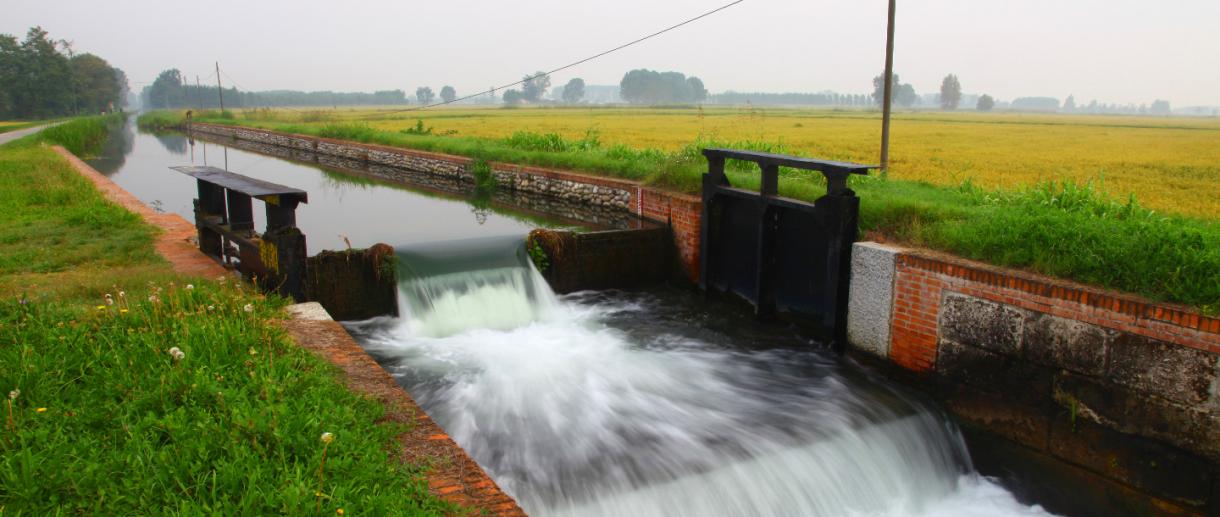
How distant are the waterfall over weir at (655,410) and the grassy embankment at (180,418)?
1.41 metres

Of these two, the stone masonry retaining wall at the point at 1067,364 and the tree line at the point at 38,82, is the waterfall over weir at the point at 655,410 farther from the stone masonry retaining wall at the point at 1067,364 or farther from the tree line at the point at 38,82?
the tree line at the point at 38,82

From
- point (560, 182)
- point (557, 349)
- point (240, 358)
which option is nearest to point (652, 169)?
point (560, 182)

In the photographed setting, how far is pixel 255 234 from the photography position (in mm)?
7816

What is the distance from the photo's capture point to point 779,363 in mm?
7160

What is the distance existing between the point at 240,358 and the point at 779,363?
457 cm

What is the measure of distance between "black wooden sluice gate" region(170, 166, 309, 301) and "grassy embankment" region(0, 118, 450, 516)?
1.05 meters

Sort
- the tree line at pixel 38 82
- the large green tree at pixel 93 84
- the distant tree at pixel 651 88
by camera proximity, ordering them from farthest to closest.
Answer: the distant tree at pixel 651 88
the large green tree at pixel 93 84
the tree line at pixel 38 82

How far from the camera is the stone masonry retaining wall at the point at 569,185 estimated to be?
973 cm

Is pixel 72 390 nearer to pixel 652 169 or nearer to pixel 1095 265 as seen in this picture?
pixel 1095 265

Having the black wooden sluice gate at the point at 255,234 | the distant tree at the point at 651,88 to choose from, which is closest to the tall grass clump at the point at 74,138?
the black wooden sluice gate at the point at 255,234

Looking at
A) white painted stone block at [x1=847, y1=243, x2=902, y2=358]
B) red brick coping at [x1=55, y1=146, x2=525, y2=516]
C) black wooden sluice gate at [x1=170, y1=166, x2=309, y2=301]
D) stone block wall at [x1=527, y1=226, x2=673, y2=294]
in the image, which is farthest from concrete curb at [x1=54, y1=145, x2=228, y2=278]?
white painted stone block at [x1=847, y1=243, x2=902, y2=358]

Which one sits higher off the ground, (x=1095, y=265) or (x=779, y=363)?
(x=1095, y=265)

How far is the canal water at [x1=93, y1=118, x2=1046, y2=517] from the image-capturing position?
4914 millimetres

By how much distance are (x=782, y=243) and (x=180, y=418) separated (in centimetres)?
609
